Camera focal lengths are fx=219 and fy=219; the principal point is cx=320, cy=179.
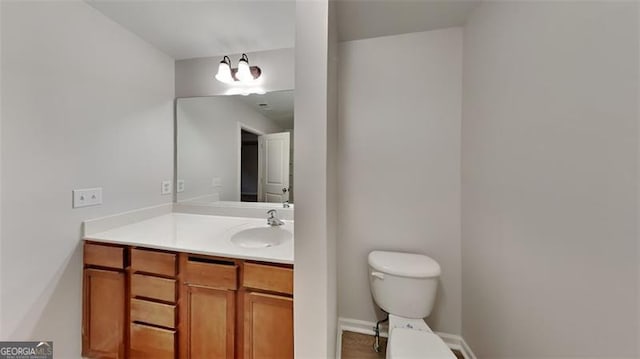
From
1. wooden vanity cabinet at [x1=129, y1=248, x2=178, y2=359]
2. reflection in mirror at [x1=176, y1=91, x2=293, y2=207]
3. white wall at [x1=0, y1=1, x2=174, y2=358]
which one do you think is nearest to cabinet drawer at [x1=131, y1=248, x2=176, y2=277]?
wooden vanity cabinet at [x1=129, y1=248, x2=178, y2=359]

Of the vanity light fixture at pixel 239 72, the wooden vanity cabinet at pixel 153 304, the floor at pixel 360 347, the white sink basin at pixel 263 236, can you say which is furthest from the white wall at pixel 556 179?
the wooden vanity cabinet at pixel 153 304

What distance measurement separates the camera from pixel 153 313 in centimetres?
129

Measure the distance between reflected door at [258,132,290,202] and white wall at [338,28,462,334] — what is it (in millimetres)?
474

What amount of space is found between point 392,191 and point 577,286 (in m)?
1.00

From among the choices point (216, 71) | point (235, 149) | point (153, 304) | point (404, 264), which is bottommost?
point (153, 304)

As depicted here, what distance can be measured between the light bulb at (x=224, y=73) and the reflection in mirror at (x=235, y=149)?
151mm

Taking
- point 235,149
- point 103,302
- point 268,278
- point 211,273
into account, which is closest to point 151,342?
point 103,302

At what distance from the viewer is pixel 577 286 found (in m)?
0.74

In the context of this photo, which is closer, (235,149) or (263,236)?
Result: (263,236)

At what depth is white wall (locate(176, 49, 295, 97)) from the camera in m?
1.83

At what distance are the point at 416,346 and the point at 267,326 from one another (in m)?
0.76

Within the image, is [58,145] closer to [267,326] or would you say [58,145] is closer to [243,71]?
[243,71]

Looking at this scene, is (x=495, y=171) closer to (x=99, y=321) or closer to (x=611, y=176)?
(x=611, y=176)

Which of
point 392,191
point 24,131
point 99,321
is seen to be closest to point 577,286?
point 392,191
